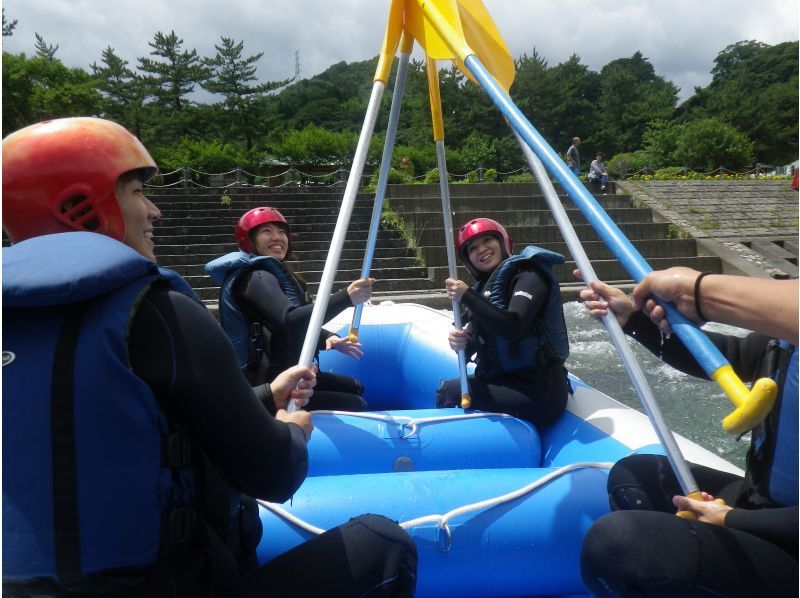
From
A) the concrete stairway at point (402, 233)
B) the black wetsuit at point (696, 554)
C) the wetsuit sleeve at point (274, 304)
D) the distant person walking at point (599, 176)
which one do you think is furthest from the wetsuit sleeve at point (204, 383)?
the distant person walking at point (599, 176)

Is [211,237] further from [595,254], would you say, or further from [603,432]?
[603,432]

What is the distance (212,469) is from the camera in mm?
1025

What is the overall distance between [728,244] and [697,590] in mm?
12329

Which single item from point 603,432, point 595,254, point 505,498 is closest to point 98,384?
point 505,498

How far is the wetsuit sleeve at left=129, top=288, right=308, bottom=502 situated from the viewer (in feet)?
2.98

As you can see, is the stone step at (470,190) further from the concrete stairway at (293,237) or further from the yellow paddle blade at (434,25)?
the yellow paddle blade at (434,25)

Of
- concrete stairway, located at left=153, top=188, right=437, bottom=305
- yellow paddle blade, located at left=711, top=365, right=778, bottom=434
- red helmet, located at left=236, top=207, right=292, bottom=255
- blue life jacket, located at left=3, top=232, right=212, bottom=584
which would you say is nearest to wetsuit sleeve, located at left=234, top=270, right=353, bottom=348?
red helmet, located at left=236, top=207, right=292, bottom=255

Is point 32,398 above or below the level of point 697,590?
above

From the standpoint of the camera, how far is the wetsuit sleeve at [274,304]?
8.02 feet

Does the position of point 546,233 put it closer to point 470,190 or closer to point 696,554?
point 470,190

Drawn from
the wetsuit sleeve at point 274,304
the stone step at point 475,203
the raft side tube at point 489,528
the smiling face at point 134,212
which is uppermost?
the stone step at point 475,203

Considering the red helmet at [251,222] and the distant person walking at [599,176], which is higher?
the distant person walking at [599,176]

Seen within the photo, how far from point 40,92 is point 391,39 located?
2421 cm

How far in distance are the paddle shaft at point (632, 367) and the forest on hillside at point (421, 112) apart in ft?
46.8
